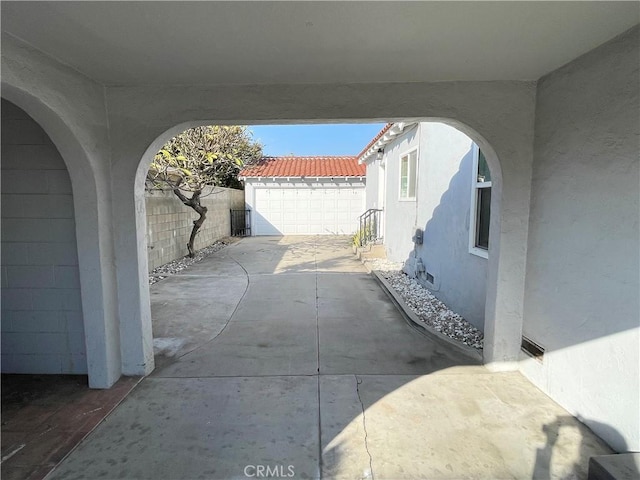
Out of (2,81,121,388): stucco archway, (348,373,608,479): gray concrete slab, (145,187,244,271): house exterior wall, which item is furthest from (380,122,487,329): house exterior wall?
(145,187,244,271): house exterior wall

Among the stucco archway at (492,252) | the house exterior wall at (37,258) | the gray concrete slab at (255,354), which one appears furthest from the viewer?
the gray concrete slab at (255,354)

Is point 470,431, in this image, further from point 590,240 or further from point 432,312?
point 432,312

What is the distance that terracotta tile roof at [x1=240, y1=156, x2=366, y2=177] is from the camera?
16.5m

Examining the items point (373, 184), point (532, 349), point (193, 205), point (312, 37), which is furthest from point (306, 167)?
point (312, 37)

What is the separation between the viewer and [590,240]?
2625 mm

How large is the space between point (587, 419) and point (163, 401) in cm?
340

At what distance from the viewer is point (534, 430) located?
2621mm

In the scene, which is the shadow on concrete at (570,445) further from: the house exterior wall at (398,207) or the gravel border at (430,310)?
the house exterior wall at (398,207)

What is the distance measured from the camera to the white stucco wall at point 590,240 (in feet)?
7.56

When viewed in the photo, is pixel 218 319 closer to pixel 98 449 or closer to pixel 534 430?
pixel 98 449

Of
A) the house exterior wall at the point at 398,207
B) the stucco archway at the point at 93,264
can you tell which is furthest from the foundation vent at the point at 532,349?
the house exterior wall at the point at 398,207

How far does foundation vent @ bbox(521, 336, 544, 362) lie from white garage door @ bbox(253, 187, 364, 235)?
13.5 meters

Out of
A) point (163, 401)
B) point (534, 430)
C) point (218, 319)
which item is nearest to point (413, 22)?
point (534, 430)

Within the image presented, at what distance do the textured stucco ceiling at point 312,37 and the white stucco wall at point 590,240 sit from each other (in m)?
0.34
